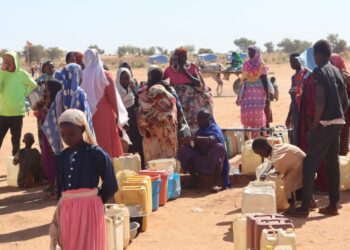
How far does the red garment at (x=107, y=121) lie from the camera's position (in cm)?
793

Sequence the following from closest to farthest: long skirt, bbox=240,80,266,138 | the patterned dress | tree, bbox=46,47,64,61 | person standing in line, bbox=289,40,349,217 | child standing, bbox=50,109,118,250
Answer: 1. child standing, bbox=50,109,118,250
2. person standing in line, bbox=289,40,349,217
3. the patterned dress
4. long skirt, bbox=240,80,266,138
5. tree, bbox=46,47,64,61

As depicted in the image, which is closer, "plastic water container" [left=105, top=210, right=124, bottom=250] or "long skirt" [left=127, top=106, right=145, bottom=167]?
"plastic water container" [left=105, top=210, right=124, bottom=250]

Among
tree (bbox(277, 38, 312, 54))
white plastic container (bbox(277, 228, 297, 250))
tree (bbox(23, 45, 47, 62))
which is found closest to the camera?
white plastic container (bbox(277, 228, 297, 250))

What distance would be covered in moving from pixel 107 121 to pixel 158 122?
0.88 meters

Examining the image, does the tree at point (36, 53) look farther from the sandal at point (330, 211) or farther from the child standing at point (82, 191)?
the child standing at point (82, 191)

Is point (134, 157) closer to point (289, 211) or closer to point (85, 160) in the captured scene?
point (289, 211)

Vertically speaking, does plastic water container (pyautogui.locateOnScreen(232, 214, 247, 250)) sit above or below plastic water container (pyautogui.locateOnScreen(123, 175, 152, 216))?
below

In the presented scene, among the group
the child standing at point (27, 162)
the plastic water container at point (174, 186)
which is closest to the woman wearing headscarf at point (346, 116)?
the plastic water container at point (174, 186)

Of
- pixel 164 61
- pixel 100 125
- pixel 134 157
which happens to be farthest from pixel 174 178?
pixel 164 61

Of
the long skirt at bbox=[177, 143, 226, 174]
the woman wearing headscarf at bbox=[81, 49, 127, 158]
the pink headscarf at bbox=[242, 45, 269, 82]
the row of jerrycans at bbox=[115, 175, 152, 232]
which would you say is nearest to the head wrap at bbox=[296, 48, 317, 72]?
the long skirt at bbox=[177, 143, 226, 174]

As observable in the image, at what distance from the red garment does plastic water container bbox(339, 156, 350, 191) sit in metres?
2.82

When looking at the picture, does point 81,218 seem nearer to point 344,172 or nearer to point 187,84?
point 344,172

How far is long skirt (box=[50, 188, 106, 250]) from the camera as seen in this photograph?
4.45 meters

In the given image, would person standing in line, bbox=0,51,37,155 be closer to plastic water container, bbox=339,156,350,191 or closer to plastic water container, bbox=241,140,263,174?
plastic water container, bbox=241,140,263,174
